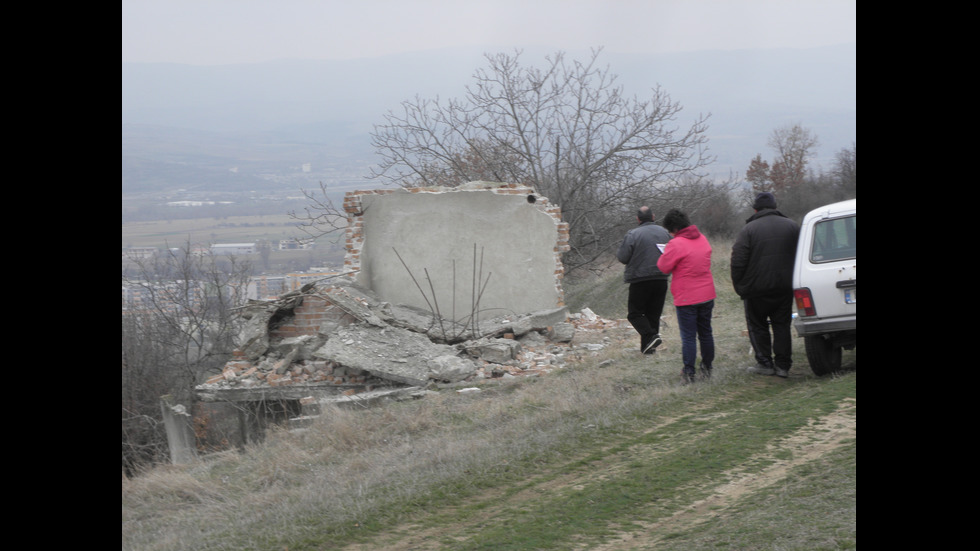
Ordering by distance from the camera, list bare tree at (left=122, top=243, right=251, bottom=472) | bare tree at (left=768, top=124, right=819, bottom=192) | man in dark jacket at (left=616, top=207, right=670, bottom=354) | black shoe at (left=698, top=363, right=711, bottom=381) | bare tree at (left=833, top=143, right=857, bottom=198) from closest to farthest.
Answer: black shoe at (left=698, top=363, right=711, bottom=381) → man in dark jacket at (left=616, top=207, right=670, bottom=354) → bare tree at (left=122, top=243, right=251, bottom=472) → bare tree at (left=833, top=143, right=857, bottom=198) → bare tree at (left=768, top=124, right=819, bottom=192)

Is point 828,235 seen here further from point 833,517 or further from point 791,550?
point 791,550

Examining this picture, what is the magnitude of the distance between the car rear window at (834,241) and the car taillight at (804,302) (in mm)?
330

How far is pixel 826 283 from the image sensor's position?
695 cm

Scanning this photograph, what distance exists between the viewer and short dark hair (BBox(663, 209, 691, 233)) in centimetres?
762

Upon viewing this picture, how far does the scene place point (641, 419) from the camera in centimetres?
669

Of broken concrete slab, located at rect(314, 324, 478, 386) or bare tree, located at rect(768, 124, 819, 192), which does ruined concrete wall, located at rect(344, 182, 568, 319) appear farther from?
bare tree, located at rect(768, 124, 819, 192)

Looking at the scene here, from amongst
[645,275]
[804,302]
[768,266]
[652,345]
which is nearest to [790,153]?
[652,345]

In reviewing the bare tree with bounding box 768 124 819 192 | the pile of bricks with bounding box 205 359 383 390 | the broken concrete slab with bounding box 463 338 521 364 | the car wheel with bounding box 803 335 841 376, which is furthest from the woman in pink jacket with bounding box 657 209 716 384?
the bare tree with bounding box 768 124 819 192

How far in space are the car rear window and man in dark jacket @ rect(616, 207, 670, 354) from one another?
6.73ft

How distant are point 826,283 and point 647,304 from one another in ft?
8.74

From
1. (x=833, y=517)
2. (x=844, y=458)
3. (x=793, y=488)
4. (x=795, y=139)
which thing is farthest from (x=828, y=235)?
(x=795, y=139)

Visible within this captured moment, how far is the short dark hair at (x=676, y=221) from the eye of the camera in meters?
7.62

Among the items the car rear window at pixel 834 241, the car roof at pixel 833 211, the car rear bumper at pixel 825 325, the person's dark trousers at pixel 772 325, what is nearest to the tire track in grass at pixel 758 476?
the car rear bumper at pixel 825 325

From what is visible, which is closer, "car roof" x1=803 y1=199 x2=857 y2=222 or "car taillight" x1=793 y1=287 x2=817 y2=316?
"car taillight" x1=793 y1=287 x2=817 y2=316
